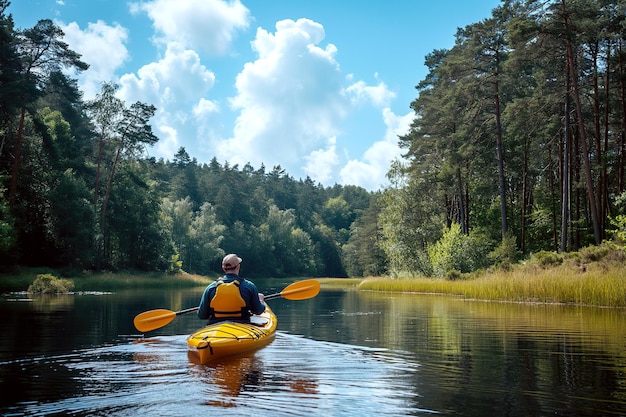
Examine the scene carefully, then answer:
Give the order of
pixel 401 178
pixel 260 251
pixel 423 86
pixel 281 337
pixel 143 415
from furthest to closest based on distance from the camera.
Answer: pixel 260 251, pixel 401 178, pixel 423 86, pixel 281 337, pixel 143 415

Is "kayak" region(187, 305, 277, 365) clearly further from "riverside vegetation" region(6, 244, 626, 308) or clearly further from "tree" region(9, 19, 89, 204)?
"tree" region(9, 19, 89, 204)

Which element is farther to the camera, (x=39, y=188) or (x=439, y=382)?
(x=39, y=188)

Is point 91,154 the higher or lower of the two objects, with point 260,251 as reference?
higher

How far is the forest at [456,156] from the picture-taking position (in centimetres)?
2675

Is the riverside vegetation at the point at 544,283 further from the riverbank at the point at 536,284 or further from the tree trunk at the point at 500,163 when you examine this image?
the tree trunk at the point at 500,163

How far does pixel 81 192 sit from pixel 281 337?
3091 centimetres

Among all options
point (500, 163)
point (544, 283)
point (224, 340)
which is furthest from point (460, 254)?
point (224, 340)

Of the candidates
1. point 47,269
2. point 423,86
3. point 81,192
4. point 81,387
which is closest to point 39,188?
point 81,192

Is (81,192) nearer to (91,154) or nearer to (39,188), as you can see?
(39,188)

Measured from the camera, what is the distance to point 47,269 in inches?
1351

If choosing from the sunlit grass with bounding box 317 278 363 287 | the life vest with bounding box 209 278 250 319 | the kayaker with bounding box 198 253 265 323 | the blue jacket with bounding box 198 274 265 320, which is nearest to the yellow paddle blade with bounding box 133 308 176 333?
the blue jacket with bounding box 198 274 265 320

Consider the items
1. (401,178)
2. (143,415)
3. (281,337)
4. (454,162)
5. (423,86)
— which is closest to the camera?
(143,415)

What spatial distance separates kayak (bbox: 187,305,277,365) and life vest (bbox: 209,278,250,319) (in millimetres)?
151

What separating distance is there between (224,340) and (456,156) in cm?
2985
